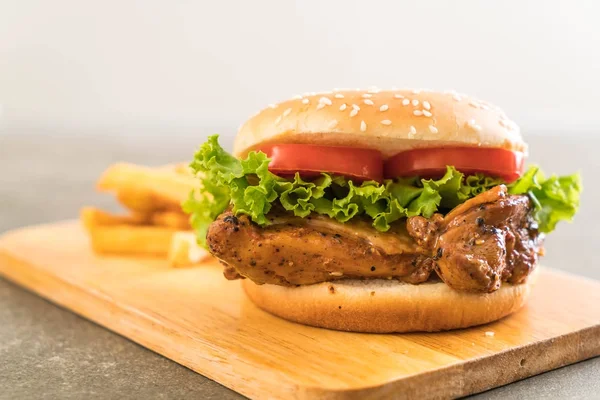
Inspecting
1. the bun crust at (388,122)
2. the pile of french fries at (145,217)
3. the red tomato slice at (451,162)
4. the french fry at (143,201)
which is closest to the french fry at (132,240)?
the pile of french fries at (145,217)

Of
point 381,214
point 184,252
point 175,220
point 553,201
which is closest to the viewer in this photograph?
point 381,214

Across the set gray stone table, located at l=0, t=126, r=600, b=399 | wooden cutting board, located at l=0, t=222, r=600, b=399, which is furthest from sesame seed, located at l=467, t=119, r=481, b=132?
gray stone table, located at l=0, t=126, r=600, b=399

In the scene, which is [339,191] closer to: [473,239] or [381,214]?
[381,214]

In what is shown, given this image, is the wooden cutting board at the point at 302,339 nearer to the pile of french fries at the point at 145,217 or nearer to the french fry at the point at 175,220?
the pile of french fries at the point at 145,217

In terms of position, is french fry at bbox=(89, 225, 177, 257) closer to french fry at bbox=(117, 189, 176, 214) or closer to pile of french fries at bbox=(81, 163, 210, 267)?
pile of french fries at bbox=(81, 163, 210, 267)

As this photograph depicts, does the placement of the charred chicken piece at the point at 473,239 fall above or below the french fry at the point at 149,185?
above

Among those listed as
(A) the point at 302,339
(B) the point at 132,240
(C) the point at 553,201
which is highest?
(C) the point at 553,201

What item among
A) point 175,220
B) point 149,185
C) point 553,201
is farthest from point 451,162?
point 149,185
